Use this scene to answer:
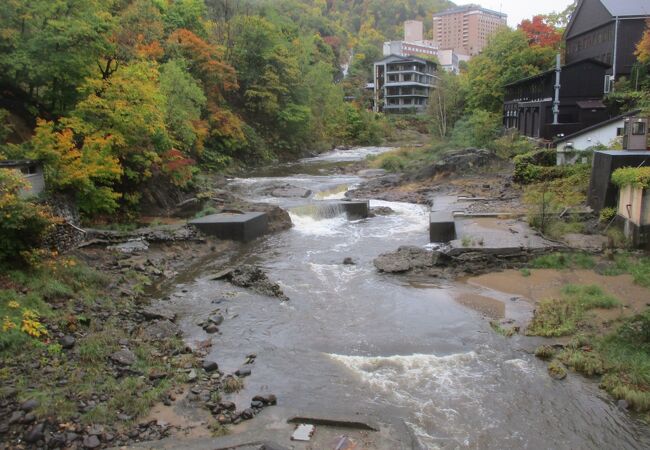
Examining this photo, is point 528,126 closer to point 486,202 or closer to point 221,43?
point 486,202

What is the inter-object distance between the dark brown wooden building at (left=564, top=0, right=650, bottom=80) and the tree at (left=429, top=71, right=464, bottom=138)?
14971 mm

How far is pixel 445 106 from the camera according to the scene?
54.4 m

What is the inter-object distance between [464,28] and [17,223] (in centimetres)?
19137

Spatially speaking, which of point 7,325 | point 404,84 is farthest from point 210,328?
point 404,84

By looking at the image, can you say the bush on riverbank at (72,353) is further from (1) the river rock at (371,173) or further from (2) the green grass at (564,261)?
(1) the river rock at (371,173)

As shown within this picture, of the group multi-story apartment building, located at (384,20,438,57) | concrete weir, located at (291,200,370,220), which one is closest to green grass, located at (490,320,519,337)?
concrete weir, located at (291,200,370,220)

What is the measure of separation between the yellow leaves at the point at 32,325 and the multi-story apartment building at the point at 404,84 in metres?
80.8

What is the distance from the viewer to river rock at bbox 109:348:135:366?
9.85m

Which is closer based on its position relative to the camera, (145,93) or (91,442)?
(91,442)

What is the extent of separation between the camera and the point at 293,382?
9.80m

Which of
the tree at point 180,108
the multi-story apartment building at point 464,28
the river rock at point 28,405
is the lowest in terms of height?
the river rock at point 28,405

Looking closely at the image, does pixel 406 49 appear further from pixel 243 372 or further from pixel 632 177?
pixel 243 372

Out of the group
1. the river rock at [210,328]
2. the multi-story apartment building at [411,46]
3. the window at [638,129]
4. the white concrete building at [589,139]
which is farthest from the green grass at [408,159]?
the multi-story apartment building at [411,46]

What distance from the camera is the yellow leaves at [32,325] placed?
9.97m
